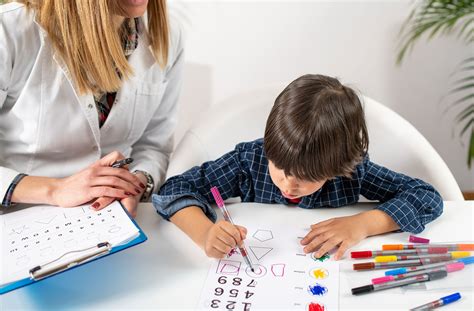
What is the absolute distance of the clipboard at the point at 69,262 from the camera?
751 millimetres

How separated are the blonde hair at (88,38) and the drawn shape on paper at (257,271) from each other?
0.49 metres

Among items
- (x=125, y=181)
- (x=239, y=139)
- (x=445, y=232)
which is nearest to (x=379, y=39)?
(x=239, y=139)

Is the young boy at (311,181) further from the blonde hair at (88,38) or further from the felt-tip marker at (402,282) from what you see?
the blonde hair at (88,38)

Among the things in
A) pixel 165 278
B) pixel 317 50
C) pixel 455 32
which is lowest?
pixel 165 278

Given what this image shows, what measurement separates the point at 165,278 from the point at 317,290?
24cm

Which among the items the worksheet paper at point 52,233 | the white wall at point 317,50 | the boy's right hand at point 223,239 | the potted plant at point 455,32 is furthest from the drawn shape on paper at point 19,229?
the potted plant at point 455,32

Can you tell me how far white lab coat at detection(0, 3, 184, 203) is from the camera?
1027 mm

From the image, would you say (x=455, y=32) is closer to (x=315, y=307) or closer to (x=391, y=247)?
(x=391, y=247)

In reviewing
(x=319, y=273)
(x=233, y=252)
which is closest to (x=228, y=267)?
(x=233, y=252)

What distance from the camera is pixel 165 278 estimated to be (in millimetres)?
857

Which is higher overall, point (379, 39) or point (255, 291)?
Result: point (379, 39)

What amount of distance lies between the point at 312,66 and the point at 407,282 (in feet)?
3.96

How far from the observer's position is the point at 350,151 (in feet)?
2.99

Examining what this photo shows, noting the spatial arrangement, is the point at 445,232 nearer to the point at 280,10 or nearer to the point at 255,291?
the point at 255,291
